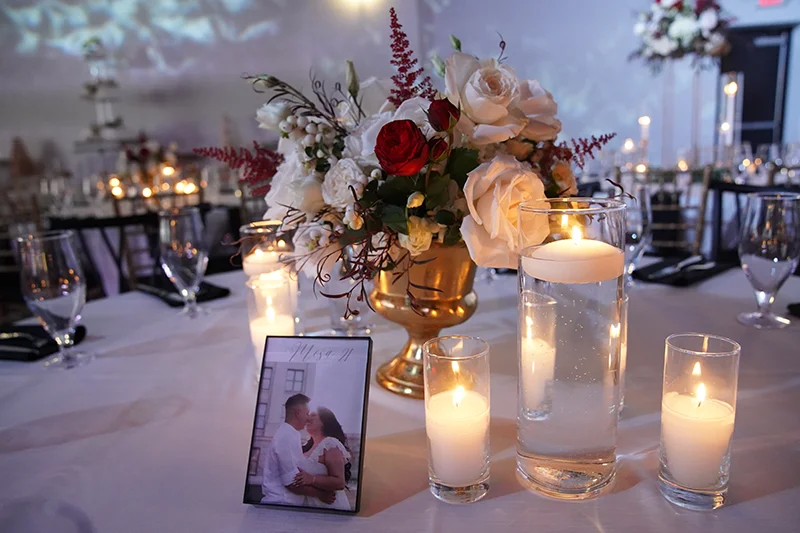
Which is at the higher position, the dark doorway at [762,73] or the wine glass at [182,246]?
the dark doorway at [762,73]

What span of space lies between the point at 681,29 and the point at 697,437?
4458 mm

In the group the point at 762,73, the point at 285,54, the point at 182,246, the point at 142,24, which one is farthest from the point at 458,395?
the point at 762,73

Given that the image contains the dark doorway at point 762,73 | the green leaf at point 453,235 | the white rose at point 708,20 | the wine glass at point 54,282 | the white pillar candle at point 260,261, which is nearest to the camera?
the green leaf at point 453,235

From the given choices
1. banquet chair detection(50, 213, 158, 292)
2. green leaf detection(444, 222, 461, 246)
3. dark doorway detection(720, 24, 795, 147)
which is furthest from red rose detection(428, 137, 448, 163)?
dark doorway detection(720, 24, 795, 147)

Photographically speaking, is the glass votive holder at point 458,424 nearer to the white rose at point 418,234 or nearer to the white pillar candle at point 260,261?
the white rose at point 418,234

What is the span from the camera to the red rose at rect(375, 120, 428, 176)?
2.19ft

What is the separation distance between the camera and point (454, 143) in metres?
0.79

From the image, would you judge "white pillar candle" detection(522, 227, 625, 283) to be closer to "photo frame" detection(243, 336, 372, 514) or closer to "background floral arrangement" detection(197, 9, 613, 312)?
"background floral arrangement" detection(197, 9, 613, 312)

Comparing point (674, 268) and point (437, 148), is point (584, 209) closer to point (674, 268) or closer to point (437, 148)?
point (437, 148)

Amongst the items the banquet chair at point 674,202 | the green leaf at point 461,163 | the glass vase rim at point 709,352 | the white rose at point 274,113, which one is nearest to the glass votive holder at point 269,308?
the white rose at point 274,113

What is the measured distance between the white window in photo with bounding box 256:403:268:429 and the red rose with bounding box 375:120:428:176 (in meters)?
0.32

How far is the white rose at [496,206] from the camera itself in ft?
2.34

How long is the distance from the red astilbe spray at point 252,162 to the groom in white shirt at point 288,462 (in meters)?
0.42

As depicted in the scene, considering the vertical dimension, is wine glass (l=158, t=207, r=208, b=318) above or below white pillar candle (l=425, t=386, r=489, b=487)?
above
